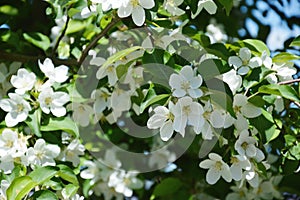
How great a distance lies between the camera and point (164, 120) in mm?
1523

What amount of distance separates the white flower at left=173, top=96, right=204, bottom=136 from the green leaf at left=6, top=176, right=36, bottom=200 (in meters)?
0.39

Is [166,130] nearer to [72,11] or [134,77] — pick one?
[134,77]

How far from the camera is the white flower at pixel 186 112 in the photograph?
1.48 meters

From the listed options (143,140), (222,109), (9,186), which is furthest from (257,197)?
(9,186)

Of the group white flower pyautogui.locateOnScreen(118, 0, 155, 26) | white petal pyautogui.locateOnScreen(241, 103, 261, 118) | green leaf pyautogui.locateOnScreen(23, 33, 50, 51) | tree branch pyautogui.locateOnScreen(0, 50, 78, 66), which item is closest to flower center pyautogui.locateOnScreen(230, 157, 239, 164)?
white petal pyautogui.locateOnScreen(241, 103, 261, 118)

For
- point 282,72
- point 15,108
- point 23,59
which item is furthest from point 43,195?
point 282,72

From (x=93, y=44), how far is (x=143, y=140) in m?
0.58

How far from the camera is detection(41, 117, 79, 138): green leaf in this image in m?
1.76

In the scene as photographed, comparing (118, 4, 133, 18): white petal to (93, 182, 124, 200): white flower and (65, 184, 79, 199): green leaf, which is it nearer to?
(65, 184, 79, 199): green leaf

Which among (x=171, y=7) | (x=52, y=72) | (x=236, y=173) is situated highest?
(x=171, y=7)

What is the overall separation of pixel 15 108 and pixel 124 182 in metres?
0.67

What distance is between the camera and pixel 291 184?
229 cm

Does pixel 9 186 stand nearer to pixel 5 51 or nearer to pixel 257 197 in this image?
pixel 5 51

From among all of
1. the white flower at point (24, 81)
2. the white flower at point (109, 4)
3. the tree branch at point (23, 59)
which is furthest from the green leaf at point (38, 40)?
the white flower at point (109, 4)
